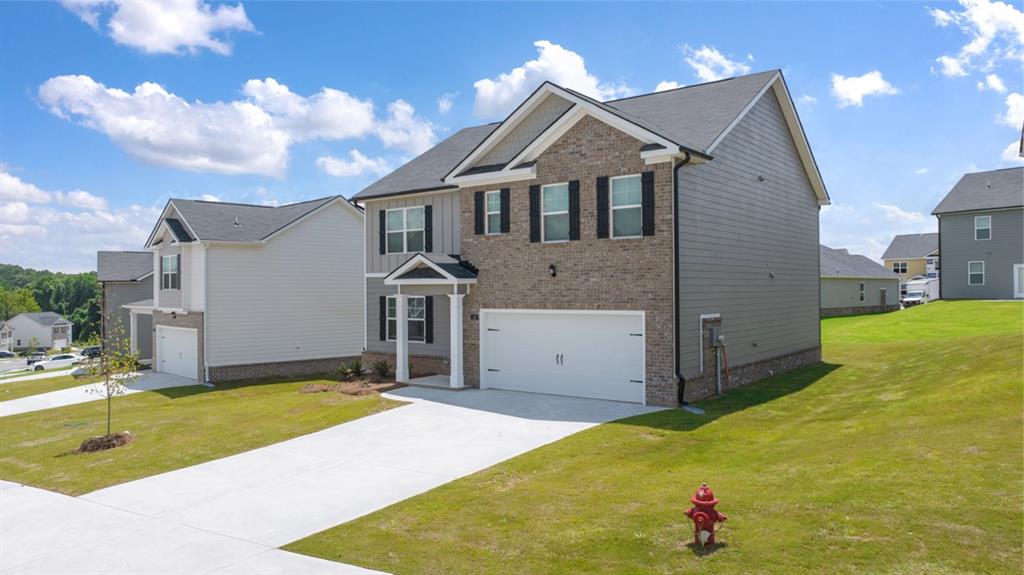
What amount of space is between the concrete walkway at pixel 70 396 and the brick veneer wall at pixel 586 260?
44.7ft

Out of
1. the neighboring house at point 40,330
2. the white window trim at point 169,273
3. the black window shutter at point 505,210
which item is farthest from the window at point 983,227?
the neighboring house at point 40,330

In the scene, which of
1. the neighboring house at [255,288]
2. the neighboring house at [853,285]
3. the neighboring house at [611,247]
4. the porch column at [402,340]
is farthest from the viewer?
the neighboring house at [853,285]

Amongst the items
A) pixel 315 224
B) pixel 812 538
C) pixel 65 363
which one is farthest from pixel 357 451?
pixel 65 363

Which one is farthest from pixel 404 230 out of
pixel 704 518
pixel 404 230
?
pixel 704 518

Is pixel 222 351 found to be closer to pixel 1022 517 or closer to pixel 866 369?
pixel 866 369

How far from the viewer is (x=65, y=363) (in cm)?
5681

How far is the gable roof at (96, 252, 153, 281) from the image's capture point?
40.2m

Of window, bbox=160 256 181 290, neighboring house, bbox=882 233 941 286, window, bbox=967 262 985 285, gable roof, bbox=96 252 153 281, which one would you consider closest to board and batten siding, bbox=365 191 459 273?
window, bbox=160 256 181 290

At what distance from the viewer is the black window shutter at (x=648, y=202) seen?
1596 cm

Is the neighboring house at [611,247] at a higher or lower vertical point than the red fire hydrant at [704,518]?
higher

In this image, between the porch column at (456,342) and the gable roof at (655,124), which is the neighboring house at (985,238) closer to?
the gable roof at (655,124)

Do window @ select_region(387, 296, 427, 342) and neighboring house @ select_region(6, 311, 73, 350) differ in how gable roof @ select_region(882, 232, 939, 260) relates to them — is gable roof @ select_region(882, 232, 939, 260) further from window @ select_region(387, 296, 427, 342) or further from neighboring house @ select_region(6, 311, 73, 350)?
neighboring house @ select_region(6, 311, 73, 350)

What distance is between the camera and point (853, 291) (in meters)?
45.4

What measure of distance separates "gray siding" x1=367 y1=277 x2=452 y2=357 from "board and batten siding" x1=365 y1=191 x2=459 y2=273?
74 cm
